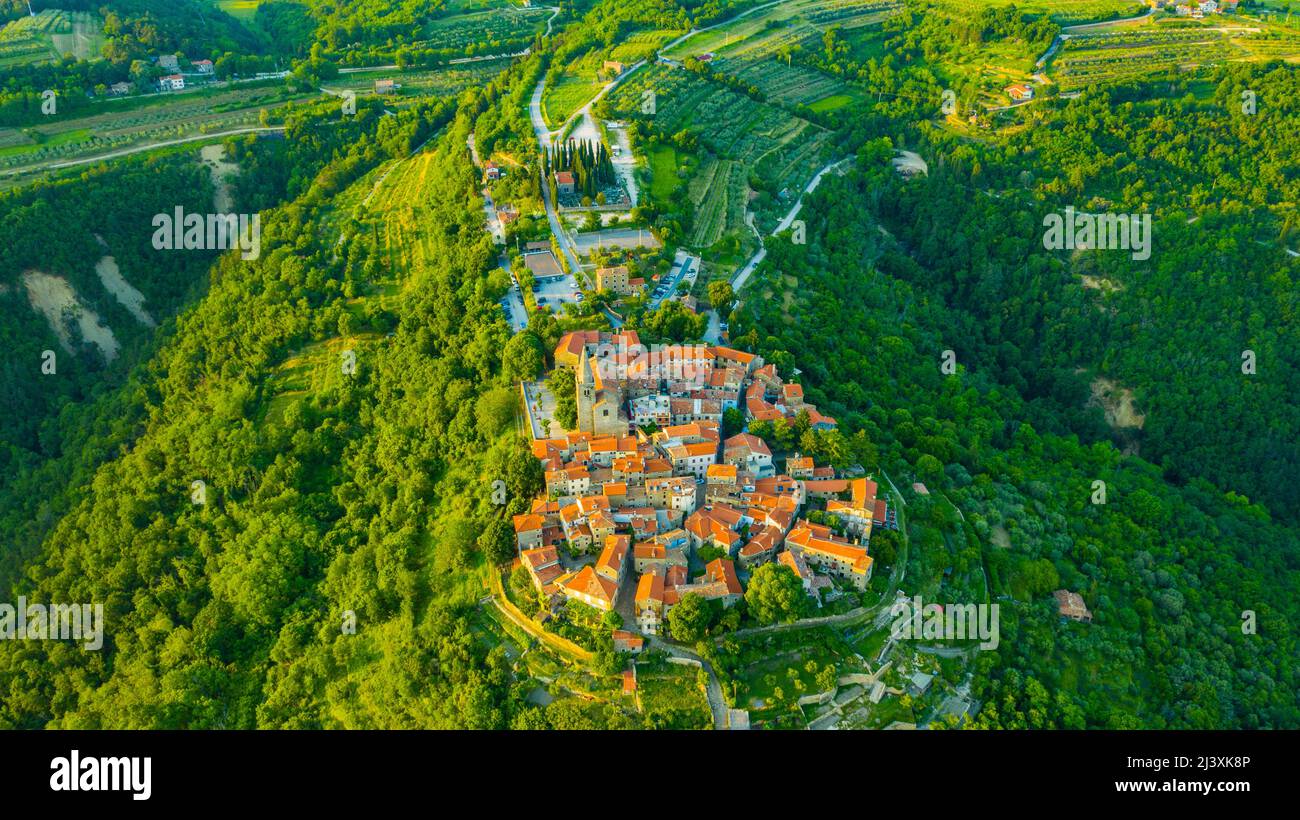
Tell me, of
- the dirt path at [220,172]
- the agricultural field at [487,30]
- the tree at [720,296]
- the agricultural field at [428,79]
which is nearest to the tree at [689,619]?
the tree at [720,296]

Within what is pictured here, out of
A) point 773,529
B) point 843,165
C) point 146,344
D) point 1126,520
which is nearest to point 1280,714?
point 1126,520

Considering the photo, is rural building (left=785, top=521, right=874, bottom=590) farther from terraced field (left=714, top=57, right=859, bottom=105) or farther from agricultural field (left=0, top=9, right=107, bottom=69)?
agricultural field (left=0, top=9, right=107, bottom=69)

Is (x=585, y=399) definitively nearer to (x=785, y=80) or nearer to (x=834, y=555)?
(x=834, y=555)

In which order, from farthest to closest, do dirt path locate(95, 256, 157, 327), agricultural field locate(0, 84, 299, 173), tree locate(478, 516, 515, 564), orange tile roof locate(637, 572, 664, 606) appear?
agricultural field locate(0, 84, 299, 173)
dirt path locate(95, 256, 157, 327)
tree locate(478, 516, 515, 564)
orange tile roof locate(637, 572, 664, 606)

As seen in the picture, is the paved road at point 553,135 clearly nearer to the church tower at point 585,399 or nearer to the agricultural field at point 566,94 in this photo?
the agricultural field at point 566,94

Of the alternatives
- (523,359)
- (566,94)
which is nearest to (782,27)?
(566,94)

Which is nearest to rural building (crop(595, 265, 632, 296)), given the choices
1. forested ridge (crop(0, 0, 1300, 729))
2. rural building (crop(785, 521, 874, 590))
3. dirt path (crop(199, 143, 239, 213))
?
forested ridge (crop(0, 0, 1300, 729))
